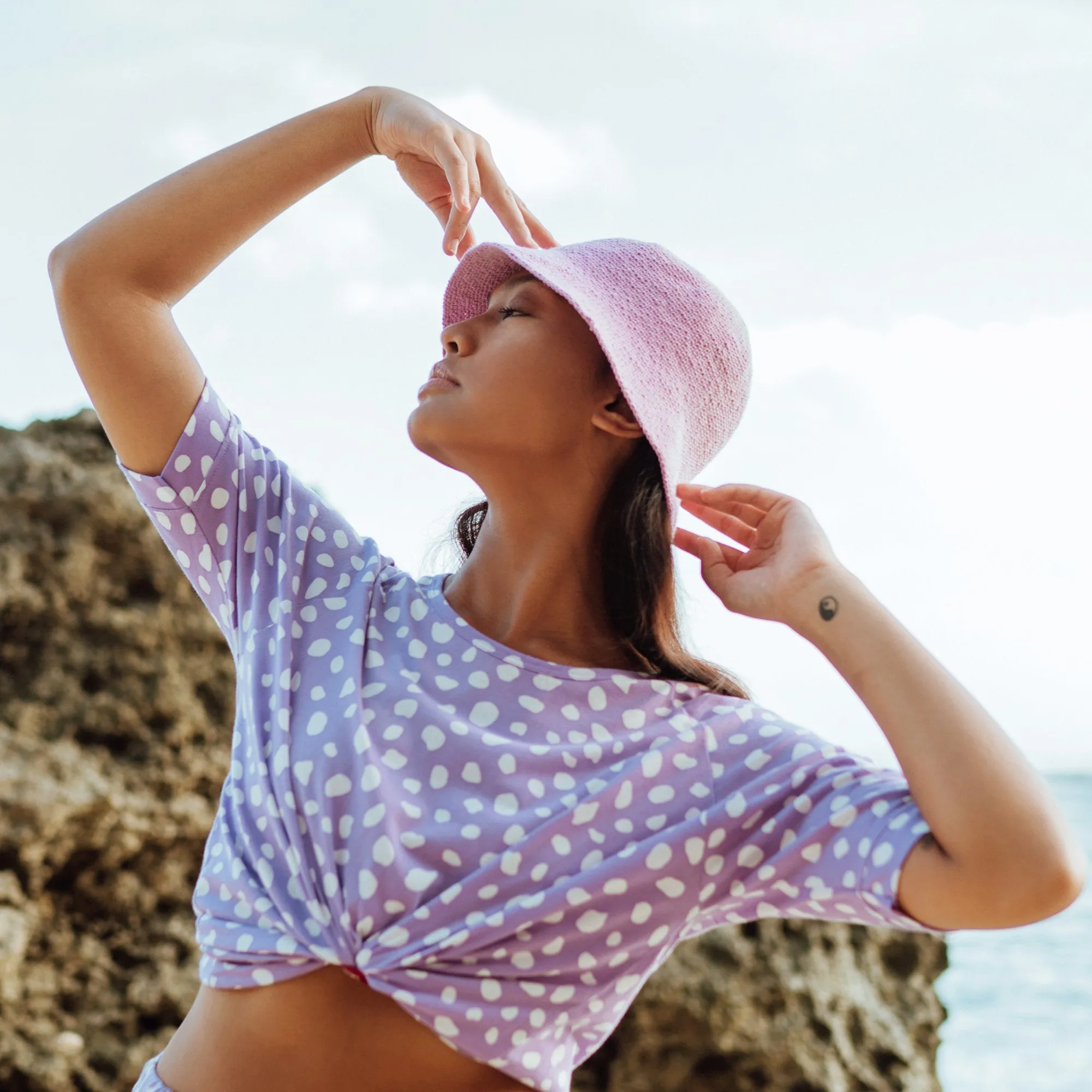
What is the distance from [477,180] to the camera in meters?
1.82

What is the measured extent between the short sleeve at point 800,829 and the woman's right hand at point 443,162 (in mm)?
811

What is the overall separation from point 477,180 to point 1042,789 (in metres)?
1.13

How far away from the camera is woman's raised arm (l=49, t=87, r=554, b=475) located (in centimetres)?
168

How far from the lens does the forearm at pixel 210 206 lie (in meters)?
1.70

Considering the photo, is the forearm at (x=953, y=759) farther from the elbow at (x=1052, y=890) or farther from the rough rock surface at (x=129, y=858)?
the rough rock surface at (x=129, y=858)

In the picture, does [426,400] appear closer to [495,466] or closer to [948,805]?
[495,466]

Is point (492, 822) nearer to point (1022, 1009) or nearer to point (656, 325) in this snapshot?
point (656, 325)

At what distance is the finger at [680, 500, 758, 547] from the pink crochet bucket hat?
41 mm

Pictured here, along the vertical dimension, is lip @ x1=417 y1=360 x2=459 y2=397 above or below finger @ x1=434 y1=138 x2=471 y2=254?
below

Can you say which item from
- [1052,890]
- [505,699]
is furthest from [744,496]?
[1052,890]

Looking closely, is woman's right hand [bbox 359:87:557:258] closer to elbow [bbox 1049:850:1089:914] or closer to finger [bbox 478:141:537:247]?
finger [bbox 478:141:537:247]

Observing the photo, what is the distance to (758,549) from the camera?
1799 millimetres

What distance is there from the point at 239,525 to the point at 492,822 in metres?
0.60

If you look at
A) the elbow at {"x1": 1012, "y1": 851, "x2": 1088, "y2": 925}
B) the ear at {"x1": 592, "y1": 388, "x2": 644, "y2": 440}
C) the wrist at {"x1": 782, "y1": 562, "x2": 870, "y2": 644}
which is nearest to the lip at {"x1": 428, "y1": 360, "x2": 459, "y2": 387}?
the ear at {"x1": 592, "y1": 388, "x2": 644, "y2": 440}
